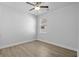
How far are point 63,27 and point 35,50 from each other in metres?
1.01

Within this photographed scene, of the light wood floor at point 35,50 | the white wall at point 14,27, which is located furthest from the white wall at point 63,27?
the white wall at point 14,27

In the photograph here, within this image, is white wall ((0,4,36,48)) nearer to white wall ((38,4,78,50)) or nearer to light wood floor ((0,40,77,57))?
light wood floor ((0,40,77,57))

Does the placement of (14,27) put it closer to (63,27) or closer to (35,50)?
(35,50)

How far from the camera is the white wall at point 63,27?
183 cm

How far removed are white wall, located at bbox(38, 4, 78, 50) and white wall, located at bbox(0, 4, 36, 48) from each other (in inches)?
15.8

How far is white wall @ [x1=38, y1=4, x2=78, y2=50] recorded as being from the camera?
1.83 m

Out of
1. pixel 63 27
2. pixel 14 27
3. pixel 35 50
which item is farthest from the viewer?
pixel 63 27

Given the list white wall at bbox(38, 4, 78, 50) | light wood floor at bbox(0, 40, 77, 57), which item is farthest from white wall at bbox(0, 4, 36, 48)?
white wall at bbox(38, 4, 78, 50)

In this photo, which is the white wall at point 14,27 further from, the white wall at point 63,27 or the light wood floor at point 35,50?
the white wall at point 63,27

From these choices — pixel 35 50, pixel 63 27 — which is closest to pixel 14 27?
pixel 35 50

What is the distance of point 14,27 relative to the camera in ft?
5.01

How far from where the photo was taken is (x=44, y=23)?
1.71m

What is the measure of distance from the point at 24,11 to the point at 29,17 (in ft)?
0.54

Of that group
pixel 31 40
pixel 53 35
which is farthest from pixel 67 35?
pixel 31 40
